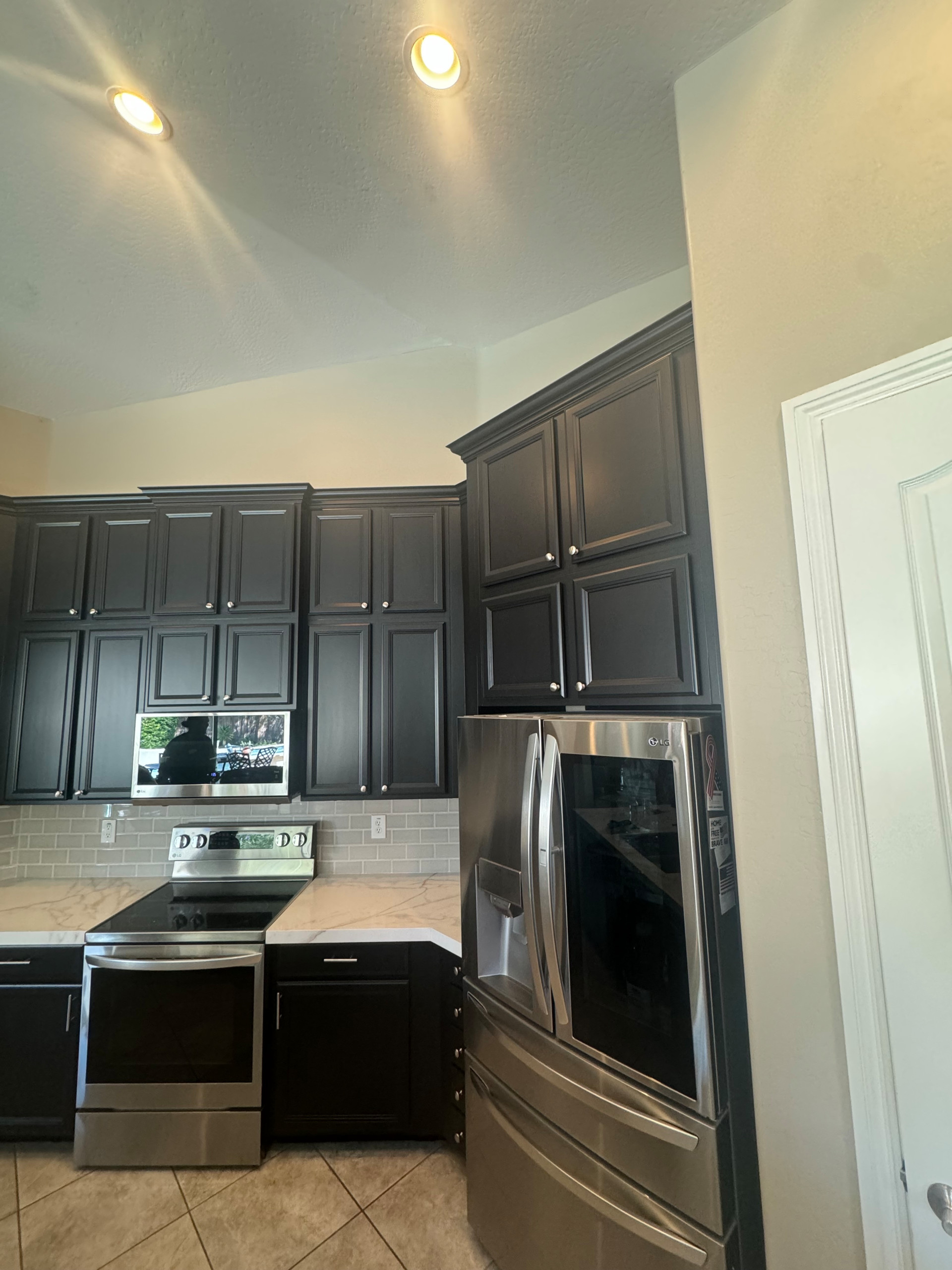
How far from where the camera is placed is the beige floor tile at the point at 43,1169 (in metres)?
2.00

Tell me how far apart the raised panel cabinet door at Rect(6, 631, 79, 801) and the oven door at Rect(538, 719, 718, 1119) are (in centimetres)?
219

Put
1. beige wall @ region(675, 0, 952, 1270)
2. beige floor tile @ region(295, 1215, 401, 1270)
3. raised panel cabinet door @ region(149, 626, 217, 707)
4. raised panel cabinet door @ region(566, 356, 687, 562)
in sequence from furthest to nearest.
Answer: raised panel cabinet door @ region(149, 626, 217, 707) → beige floor tile @ region(295, 1215, 401, 1270) → raised panel cabinet door @ region(566, 356, 687, 562) → beige wall @ region(675, 0, 952, 1270)

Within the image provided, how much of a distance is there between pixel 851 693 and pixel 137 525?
298 cm

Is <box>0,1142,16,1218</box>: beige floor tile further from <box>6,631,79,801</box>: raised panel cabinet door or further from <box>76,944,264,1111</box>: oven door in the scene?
<box>6,631,79,801</box>: raised panel cabinet door

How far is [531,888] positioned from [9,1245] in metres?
2.15

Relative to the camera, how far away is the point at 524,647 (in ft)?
6.45

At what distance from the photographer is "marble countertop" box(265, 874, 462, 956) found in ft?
6.92

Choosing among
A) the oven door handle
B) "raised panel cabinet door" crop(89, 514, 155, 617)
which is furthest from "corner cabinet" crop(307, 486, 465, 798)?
"raised panel cabinet door" crop(89, 514, 155, 617)

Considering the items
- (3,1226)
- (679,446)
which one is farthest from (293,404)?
(3,1226)

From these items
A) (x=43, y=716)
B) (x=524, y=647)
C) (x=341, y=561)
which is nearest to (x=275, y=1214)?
(x=524, y=647)

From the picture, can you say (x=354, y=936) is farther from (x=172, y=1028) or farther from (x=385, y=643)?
(x=385, y=643)

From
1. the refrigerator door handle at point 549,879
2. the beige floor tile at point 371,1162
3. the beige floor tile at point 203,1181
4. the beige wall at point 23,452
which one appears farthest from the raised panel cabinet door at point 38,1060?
the beige wall at point 23,452

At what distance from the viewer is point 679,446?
1.51 meters

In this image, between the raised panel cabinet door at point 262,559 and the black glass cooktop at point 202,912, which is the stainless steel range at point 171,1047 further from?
the raised panel cabinet door at point 262,559
